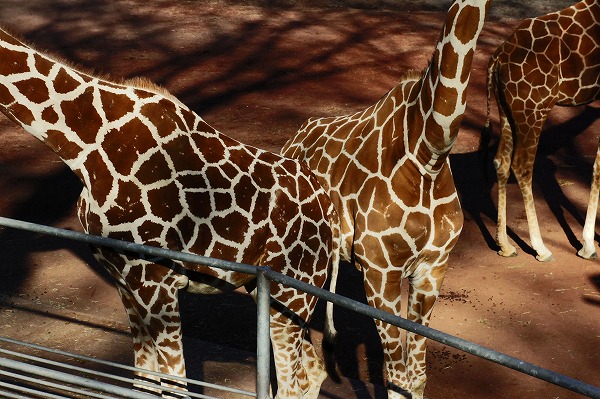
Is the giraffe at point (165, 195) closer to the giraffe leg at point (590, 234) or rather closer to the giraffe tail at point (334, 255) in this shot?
the giraffe tail at point (334, 255)

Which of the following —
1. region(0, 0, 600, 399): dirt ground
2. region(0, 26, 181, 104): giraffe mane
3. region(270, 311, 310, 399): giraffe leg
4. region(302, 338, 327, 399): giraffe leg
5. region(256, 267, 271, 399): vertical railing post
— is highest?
region(0, 26, 181, 104): giraffe mane

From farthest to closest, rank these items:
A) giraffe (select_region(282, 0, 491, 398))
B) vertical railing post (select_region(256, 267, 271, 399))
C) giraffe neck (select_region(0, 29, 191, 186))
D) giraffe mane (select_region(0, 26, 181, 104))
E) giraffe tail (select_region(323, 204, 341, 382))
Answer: giraffe tail (select_region(323, 204, 341, 382)) → giraffe (select_region(282, 0, 491, 398)) → giraffe mane (select_region(0, 26, 181, 104)) → giraffe neck (select_region(0, 29, 191, 186)) → vertical railing post (select_region(256, 267, 271, 399))

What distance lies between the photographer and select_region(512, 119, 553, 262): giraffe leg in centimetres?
802

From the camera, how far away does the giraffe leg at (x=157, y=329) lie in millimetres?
4520

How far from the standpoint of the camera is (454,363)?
628 centimetres

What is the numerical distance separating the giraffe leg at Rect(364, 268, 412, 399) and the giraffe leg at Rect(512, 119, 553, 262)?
10.4ft

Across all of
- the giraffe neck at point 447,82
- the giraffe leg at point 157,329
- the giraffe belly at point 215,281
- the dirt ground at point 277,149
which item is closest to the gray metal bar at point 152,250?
the giraffe leg at point 157,329

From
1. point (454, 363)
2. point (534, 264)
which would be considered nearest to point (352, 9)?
point (534, 264)

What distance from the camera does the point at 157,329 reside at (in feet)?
15.0

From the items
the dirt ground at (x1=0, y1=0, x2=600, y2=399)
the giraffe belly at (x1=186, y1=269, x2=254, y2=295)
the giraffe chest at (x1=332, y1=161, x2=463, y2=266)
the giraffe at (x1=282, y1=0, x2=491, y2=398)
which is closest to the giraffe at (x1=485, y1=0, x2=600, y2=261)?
the dirt ground at (x1=0, y1=0, x2=600, y2=399)

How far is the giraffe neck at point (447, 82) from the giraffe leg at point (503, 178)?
3426 millimetres

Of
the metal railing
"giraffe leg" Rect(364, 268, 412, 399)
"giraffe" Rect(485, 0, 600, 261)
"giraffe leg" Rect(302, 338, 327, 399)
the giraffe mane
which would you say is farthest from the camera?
"giraffe" Rect(485, 0, 600, 261)

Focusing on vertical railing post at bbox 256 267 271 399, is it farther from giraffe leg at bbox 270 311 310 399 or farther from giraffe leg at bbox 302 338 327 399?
giraffe leg at bbox 302 338 327 399

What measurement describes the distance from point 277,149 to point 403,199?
5409 mm
